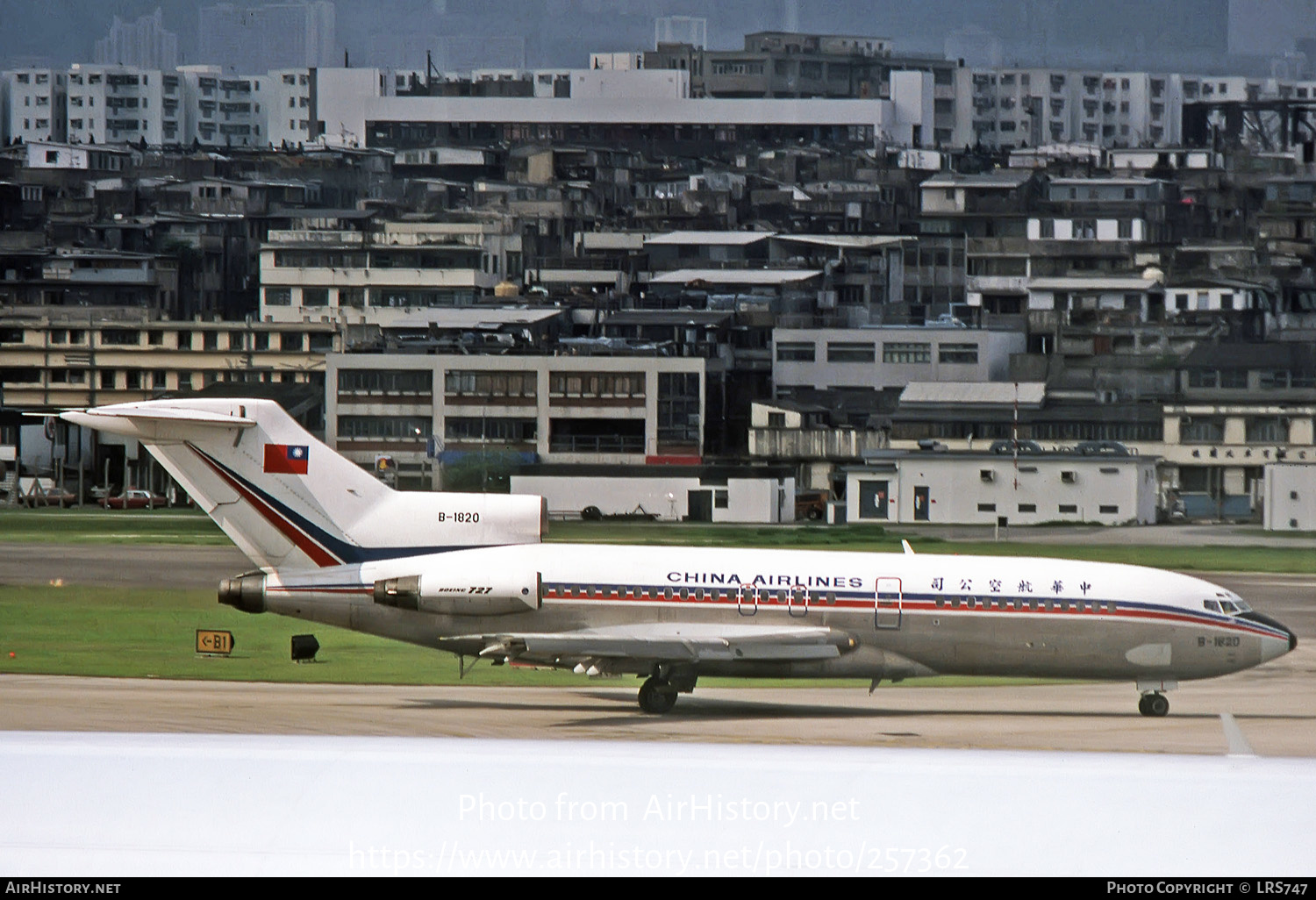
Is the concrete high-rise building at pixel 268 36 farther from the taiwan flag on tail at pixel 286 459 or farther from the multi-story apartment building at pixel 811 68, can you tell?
the taiwan flag on tail at pixel 286 459

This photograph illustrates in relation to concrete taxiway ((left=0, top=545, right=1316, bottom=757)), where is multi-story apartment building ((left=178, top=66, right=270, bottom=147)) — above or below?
above

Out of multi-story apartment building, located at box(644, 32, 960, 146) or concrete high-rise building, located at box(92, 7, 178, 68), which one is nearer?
concrete high-rise building, located at box(92, 7, 178, 68)

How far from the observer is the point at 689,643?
11430 millimetres

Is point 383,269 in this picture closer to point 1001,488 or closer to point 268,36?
point 268,36

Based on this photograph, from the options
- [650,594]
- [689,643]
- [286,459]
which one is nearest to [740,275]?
[650,594]

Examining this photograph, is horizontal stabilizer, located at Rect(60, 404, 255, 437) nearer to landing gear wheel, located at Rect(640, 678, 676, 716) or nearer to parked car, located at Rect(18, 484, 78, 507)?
parked car, located at Rect(18, 484, 78, 507)

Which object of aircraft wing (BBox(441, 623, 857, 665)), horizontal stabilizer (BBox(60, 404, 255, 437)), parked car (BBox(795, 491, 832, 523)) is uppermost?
horizontal stabilizer (BBox(60, 404, 255, 437))

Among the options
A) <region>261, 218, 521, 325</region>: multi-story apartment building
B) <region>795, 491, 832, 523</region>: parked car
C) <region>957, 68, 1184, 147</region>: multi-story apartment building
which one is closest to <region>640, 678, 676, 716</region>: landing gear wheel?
<region>795, 491, 832, 523</region>: parked car

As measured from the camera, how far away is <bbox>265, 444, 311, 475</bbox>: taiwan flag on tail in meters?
12.0

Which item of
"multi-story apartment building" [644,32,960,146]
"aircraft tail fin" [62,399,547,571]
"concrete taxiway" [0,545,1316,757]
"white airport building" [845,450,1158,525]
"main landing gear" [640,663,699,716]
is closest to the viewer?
"concrete taxiway" [0,545,1316,757]

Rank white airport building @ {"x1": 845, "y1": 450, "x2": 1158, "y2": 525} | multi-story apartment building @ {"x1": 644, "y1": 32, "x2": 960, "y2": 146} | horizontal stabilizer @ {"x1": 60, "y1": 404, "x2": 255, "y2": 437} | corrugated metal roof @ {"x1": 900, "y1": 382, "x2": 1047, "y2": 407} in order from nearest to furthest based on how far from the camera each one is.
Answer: horizontal stabilizer @ {"x1": 60, "y1": 404, "x2": 255, "y2": 437} < multi-story apartment building @ {"x1": 644, "y1": 32, "x2": 960, "y2": 146} < white airport building @ {"x1": 845, "y1": 450, "x2": 1158, "y2": 525} < corrugated metal roof @ {"x1": 900, "y1": 382, "x2": 1047, "y2": 407}

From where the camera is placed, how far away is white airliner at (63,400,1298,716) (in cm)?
1159

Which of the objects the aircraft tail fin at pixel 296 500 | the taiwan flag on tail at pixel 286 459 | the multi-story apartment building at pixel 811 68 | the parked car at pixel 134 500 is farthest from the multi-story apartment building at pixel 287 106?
the parked car at pixel 134 500

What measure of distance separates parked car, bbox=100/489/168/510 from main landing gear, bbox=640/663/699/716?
466 centimetres
